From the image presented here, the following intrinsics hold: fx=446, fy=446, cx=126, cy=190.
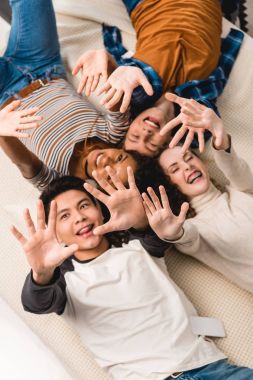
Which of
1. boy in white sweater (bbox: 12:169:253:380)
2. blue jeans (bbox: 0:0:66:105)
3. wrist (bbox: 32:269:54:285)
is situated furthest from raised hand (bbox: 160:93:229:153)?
blue jeans (bbox: 0:0:66:105)

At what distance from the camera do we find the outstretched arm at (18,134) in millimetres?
1128

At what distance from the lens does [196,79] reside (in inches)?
57.4

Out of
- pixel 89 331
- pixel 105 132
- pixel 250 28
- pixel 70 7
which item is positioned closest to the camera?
pixel 89 331

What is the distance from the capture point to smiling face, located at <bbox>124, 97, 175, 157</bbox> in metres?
1.31

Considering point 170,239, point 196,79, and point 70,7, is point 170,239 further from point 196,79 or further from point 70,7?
point 70,7

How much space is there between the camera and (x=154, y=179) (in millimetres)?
1273

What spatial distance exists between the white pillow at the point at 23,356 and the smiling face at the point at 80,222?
0.23 meters

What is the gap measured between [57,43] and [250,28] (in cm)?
82

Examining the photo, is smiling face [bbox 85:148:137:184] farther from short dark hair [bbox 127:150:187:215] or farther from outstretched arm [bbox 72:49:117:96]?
outstretched arm [bbox 72:49:117:96]

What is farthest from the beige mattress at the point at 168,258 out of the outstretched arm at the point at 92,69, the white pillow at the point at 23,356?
the outstretched arm at the point at 92,69

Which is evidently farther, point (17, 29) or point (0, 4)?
point (0, 4)

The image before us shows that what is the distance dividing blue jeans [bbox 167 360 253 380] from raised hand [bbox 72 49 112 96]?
758 millimetres

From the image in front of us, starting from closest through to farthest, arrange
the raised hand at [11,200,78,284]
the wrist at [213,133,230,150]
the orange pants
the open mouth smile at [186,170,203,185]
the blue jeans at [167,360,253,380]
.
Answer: the raised hand at [11,200,78,284], the blue jeans at [167,360,253,380], the wrist at [213,133,230,150], the open mouth smile at [186,170,203,185], the orange pants

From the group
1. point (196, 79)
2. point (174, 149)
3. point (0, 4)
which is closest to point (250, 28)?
point (196, 79)
